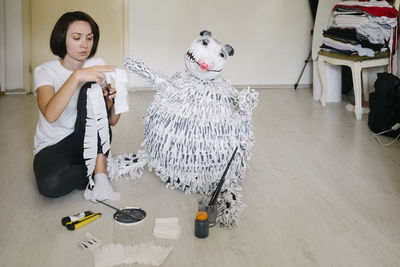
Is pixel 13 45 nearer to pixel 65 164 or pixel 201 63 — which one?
pixel 65 164

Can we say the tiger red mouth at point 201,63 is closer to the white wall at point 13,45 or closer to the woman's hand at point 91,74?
the woman's hand at point 91,74

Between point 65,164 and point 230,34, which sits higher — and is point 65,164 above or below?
below

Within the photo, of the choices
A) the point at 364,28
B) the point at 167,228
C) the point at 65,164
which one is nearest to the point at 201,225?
the point at 167,228

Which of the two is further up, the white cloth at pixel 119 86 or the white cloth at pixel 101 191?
the white cloth at pixel 119 86

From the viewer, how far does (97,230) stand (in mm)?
1736

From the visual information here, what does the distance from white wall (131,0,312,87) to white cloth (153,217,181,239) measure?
2.54 meters

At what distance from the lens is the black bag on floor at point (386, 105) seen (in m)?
3.05

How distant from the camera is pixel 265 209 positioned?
198 centimetres

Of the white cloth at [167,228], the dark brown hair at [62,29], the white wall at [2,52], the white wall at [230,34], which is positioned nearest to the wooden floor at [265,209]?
the white cloth at [167,228]

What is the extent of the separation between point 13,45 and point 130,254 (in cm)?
278

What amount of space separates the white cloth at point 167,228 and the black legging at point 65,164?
1.40 ft

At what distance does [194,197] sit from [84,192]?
0.49 m

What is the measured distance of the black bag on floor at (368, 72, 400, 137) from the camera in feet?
10.00

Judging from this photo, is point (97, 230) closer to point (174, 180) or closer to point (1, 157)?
point (174, 180)
